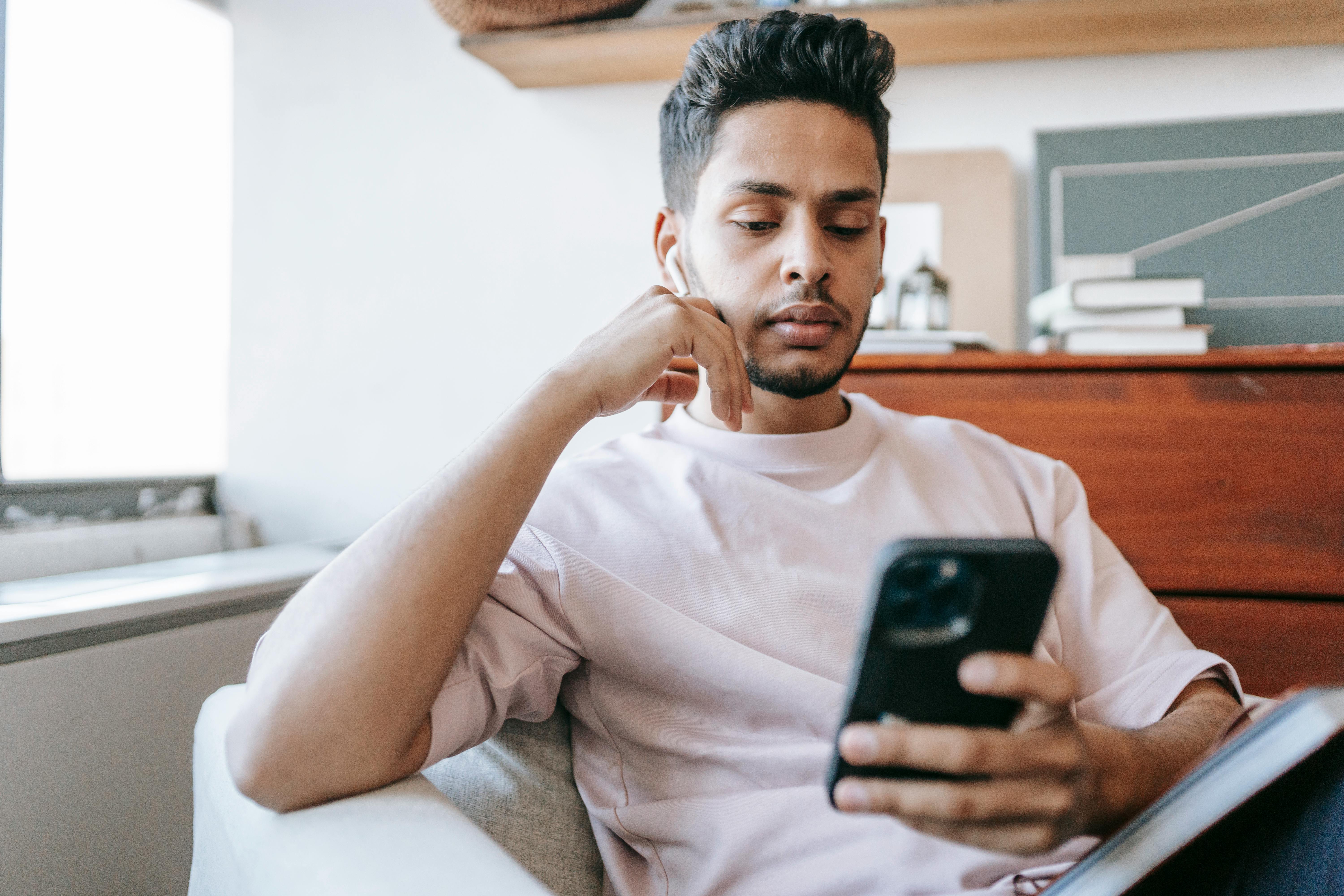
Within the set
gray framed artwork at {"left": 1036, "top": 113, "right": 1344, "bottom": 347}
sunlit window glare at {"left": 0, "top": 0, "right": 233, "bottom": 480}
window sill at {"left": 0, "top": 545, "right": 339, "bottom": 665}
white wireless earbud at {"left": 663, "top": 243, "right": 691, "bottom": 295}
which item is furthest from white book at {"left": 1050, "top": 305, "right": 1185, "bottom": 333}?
sunlit window glare at {"left": 0, "top": 0, "right": 233, "bottom": 480}

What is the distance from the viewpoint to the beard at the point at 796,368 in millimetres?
998

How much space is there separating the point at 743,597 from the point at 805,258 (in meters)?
0.39

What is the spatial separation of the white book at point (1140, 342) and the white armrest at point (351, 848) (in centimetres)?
117

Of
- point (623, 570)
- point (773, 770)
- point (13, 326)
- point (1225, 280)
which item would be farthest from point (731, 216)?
point (13, 326)

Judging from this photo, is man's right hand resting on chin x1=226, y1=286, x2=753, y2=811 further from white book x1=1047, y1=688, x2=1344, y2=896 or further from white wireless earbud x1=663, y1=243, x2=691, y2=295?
white book x1=1047, y1=688, x2=1344, y2=896

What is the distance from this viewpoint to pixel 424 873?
0.55m

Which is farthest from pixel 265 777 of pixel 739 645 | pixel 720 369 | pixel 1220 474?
pixel 1220 474

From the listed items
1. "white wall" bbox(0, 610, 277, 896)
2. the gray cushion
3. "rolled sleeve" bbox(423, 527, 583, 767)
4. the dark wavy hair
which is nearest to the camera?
"rolled sleeve" bbox(423, 527, 583, 767)

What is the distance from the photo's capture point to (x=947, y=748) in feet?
1.68

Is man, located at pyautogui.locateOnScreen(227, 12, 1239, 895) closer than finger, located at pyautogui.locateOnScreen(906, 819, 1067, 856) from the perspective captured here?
No

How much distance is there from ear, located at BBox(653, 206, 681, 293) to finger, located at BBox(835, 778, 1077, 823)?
2.55ft

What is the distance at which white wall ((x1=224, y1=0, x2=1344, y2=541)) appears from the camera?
6.61ft

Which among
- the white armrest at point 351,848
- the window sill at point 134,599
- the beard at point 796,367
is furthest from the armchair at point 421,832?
the beard at point 796,367

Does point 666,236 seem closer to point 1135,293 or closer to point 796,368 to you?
point 796,368
